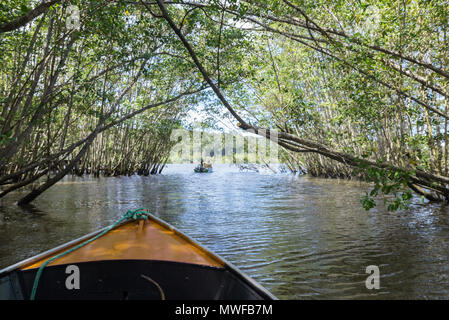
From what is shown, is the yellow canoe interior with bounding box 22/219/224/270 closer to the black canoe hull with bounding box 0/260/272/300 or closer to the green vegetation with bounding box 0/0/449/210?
the black canoe hull with bounding box 0/260/272/300

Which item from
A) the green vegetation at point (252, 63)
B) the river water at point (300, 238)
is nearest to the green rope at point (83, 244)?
the river water at point (300, 238)

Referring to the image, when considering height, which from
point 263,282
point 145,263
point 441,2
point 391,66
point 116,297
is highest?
point 441,2

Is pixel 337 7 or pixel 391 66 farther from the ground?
pixel 337 7

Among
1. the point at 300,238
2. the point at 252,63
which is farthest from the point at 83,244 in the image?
the point at 252,63

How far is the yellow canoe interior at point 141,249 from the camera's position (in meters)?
2.85

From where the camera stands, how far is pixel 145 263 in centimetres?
281

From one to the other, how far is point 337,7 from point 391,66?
1980 mm

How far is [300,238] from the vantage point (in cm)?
608

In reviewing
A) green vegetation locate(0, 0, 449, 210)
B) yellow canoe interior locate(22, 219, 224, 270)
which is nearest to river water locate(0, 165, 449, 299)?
green vegetation locate(0, 0, 449, 210)

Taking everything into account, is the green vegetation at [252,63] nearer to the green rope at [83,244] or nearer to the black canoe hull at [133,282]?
the green rope at [83,244]

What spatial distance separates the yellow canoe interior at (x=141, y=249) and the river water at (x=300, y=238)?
4.00 feet

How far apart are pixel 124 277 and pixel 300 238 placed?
13.4 feet
